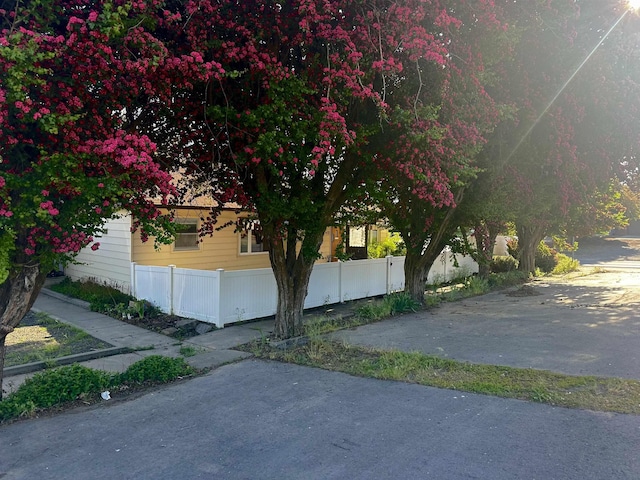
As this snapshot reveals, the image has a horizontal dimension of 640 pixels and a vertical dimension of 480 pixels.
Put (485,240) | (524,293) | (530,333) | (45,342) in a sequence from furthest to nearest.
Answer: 1. (485,240)
2. (524,293)
3. (530,333)
4. (45,342)

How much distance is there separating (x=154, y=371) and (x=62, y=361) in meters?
1.97

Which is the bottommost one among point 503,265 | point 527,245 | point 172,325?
point 172,325

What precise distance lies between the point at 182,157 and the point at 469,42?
15.4 feet

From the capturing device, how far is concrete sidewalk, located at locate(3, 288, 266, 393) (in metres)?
7.62

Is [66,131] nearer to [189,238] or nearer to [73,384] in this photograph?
[73,384]

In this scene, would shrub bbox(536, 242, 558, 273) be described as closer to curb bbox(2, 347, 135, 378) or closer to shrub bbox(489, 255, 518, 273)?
shrub bbox(489, 255, 518, 273)

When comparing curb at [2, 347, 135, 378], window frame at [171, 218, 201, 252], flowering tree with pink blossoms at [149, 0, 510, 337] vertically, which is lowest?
curb at [2, 347, 135, 378]

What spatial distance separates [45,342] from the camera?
8758mm

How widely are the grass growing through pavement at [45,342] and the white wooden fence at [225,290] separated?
6.84 ft

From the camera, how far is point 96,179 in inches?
190

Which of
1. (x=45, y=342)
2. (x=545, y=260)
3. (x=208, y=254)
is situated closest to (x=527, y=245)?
(x=545, y=260)

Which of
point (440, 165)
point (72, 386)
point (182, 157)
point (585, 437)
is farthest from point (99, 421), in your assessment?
point (440, 165)

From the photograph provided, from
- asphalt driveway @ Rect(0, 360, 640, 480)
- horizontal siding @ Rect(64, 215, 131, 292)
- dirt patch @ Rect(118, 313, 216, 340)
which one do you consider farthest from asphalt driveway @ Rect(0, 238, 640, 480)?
horizontal siding @ Rect(64, 215, 131, 292)

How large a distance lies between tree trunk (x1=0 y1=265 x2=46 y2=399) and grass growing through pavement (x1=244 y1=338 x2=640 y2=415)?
354 cm
